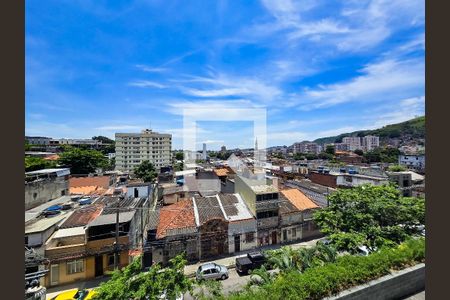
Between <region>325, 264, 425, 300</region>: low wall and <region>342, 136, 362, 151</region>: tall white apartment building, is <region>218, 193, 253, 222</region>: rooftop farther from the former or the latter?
<region>342, 136, 362, 151</region>: tall white apartment building

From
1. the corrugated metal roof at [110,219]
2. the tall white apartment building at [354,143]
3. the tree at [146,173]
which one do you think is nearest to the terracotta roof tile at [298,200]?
the corrugated metal roof at [110,219]

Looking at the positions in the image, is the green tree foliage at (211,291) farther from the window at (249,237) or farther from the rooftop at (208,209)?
the window at (249,237)

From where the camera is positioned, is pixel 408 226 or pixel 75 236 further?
pixel 75 236

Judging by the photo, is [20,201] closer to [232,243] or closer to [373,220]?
[373,220]

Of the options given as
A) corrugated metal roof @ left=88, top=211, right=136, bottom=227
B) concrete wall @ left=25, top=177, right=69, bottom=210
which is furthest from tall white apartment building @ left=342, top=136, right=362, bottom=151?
concrete wall @ left=25, top=177, right=69, bottom=210

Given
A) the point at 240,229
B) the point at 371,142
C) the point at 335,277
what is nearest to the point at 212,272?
the point at 240,229

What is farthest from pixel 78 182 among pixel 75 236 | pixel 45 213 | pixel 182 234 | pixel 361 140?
pixel 361 140

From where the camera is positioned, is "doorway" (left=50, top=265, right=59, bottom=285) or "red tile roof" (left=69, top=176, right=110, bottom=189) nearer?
"doorway" (left=50, top=265, right=59, bottom=285)
